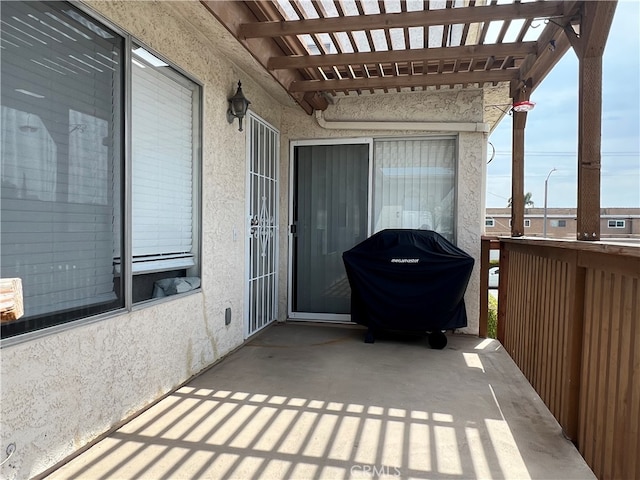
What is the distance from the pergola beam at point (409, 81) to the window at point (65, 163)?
1900 mm

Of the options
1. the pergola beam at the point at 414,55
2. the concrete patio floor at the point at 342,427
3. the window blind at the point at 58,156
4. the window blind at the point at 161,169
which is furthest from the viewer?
the pergola beam at the point at 414,55

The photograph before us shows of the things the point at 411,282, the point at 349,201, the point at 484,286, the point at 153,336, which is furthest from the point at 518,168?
the point at 153,336

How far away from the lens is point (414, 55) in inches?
131

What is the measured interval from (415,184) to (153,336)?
352 centimetres

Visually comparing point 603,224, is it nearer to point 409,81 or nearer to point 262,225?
point 409,81

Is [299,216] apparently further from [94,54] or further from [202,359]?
[94,54]

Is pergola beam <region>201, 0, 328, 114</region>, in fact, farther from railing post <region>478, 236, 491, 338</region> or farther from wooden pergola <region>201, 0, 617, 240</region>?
railing post <region>478, 236, 491, 338</region>

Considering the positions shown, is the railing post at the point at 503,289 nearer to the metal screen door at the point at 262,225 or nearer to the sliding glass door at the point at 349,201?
the sliding glass door at the point at 349,201

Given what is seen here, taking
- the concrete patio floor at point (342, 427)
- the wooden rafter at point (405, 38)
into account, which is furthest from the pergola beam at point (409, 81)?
the concrete patio floor at point (342, 427)

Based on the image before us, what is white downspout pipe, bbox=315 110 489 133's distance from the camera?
4.56 m

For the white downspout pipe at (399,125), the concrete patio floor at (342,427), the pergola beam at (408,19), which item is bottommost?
the concrete patio floor at (342,427)

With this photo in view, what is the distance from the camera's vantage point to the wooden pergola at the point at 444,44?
2.29 meters

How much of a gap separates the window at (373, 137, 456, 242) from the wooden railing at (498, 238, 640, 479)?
1.66 metres

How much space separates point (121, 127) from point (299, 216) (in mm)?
3064
